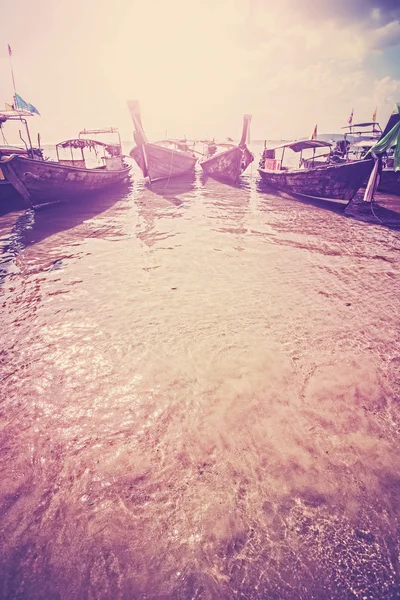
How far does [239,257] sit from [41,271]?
18.4 feet

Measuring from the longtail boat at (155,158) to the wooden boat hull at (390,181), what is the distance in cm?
1379

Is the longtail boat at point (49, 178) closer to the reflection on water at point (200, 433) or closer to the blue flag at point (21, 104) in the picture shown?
the blue flag at point (21, 104)

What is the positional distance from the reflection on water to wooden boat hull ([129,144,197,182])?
14194 millimetres

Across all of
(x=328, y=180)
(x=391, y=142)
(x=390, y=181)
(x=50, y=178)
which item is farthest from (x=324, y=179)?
(x=50, y=178)

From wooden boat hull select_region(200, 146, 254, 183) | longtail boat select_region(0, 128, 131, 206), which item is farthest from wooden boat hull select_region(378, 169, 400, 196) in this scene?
longtail boat select_region(0, 128, 131, 206)

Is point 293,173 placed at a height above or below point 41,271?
above

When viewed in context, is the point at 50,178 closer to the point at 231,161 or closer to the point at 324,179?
the point at 231,161

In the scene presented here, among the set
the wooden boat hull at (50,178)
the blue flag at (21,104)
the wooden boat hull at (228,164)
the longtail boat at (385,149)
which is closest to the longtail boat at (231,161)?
the wooden boat hull at (228,164)

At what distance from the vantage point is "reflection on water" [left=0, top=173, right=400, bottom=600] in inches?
89.7

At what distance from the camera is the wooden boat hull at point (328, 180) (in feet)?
40.1

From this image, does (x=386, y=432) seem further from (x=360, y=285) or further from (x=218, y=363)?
(x=360, y=285)

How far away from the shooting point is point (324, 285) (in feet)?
21.2

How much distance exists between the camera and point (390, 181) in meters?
16.3

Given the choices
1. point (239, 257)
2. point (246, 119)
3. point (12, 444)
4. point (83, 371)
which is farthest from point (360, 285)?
point (246, 119)
